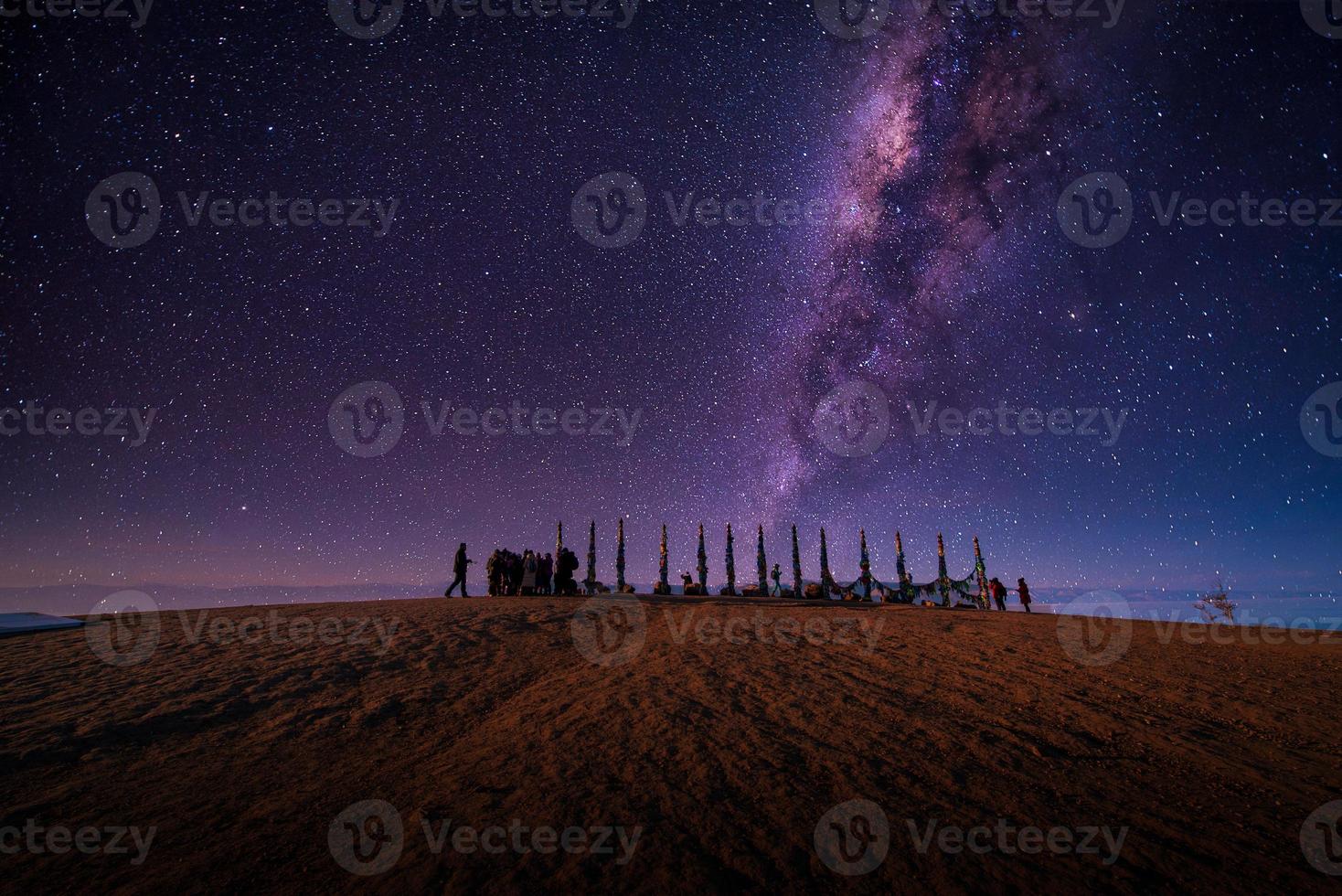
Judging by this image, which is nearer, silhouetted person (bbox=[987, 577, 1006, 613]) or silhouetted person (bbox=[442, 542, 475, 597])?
silhouetted person (bbox=[442, 542, 475, 597])

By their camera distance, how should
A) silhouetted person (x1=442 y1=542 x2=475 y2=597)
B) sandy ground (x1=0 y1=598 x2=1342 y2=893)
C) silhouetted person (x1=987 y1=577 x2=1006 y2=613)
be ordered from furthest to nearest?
1. silhouetted person (x1=987 y1=577 x2=1006 y2=613)
2. silhouetted person (x1=442 y1=542 x2=475 y2=597)
3. sandy ground (x1=0 y1=598 x2=1342 y2=893)

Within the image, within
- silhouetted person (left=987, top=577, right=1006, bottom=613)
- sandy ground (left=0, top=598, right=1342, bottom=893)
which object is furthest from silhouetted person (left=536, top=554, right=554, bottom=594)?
silhouetted person (left=987, top=577, right=1006, bottom=613)

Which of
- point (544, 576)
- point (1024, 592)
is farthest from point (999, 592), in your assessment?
point (544, 576)

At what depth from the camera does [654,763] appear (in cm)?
871

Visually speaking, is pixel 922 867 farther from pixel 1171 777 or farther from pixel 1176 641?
pixel 1176 641

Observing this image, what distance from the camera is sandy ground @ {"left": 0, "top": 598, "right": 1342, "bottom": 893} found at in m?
6.41

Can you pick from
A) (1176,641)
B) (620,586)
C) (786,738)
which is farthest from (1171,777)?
(620,586)

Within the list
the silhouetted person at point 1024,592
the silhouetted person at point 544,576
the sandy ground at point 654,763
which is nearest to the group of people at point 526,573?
the silhouetted person at point 544,576

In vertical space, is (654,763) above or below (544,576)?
below

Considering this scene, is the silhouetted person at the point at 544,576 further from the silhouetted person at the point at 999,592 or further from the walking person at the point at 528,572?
the silhouetted person at the point at 999,592

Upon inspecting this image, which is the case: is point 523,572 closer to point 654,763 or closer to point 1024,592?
point 654,763

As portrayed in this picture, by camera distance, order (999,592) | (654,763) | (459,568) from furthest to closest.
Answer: (999,592) → (459,568) → (654,763)

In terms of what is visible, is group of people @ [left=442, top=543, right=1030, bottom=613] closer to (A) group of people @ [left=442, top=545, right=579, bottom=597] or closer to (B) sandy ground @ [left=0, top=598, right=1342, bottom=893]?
(A) group of people @ [left=442, top=545, right=579, bottom=597]

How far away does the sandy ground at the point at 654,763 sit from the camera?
6.41 meters
